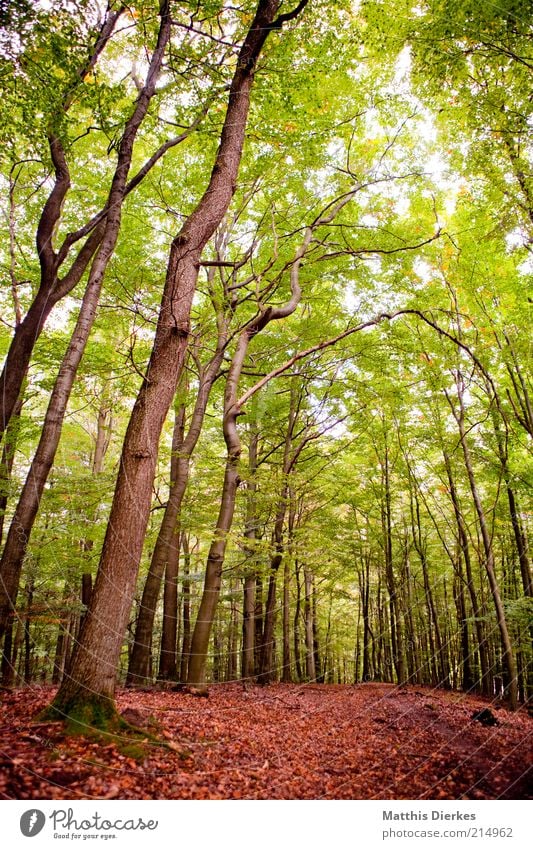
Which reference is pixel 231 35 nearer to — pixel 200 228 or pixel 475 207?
pixel 200 228

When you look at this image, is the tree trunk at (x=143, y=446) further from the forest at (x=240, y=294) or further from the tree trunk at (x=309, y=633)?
the tree trunk at (x=309, y=633)

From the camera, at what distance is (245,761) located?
3.17 m

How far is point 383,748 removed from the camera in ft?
12.9

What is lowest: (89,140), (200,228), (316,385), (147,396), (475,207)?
(147,396)

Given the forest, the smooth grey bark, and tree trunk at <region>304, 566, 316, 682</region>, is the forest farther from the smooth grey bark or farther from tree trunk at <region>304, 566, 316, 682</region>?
tree trunk at <region>304, 566, 316, 682</region>

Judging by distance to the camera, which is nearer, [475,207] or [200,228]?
[200,228]

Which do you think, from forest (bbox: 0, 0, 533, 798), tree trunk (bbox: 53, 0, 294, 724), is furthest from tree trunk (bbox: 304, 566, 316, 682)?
tree trunk (bbox: 53, 0, 294, 724)

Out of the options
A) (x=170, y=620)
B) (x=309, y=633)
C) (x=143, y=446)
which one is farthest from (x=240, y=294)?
(x=309, y=633)

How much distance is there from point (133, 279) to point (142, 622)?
20.6 feet

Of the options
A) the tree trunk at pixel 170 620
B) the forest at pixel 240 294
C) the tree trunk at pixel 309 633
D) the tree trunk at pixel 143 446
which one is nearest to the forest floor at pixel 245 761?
the forest at pixel 240 294

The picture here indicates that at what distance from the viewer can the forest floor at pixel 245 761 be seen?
2.37 m

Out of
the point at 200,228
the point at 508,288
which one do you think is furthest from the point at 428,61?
the point at 200,228

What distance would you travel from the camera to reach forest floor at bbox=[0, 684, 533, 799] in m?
2.37

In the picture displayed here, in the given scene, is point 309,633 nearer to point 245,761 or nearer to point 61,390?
point 245,761
